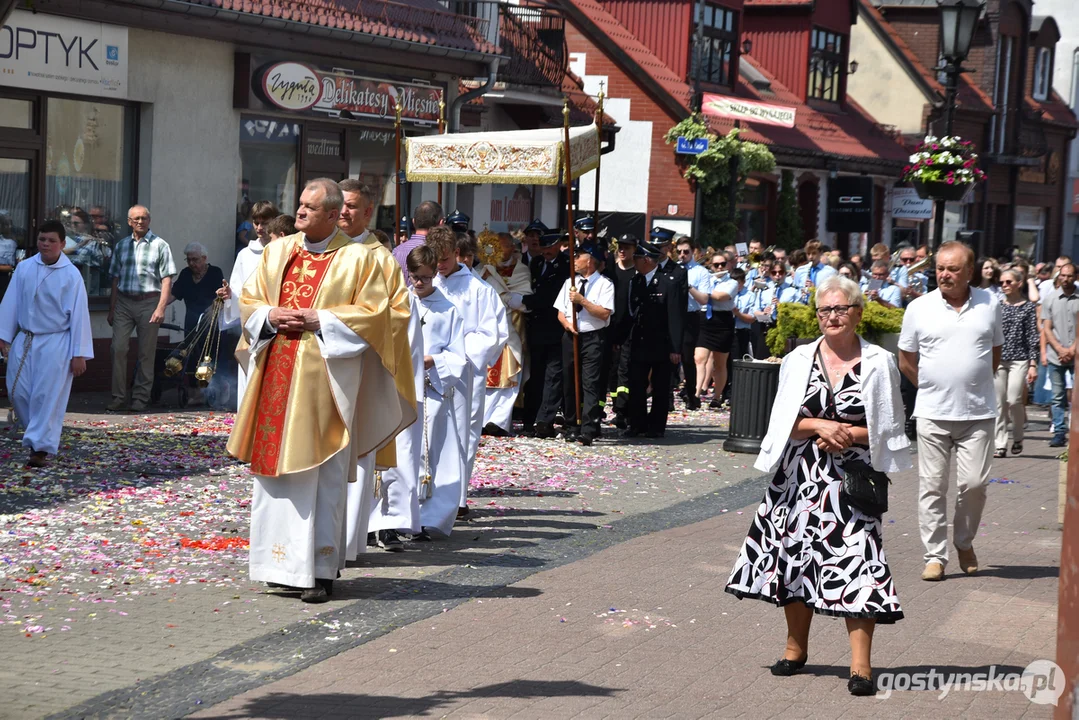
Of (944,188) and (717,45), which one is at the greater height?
(717,45)

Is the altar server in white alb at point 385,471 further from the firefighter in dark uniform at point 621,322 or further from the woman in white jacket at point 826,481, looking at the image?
the firefighter in dark uniform at point 621,322

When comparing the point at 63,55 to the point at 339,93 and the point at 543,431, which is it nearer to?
the point at 339,93

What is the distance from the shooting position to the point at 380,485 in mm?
8641

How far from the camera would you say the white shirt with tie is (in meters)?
14.2

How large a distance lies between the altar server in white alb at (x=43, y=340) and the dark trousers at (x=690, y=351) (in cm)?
846

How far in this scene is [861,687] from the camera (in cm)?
615

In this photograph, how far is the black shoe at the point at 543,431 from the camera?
14.6 meters

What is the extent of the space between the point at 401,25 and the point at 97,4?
17.1ft

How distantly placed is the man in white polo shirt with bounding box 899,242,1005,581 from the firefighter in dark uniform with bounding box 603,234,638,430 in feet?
19.1

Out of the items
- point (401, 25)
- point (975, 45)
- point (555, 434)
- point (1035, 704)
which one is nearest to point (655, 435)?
point (555, 434)

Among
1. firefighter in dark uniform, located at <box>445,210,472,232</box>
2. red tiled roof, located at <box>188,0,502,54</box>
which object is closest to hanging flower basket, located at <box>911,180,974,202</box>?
firefighter in dark uniform, located at <box>445,210,472,232</box>

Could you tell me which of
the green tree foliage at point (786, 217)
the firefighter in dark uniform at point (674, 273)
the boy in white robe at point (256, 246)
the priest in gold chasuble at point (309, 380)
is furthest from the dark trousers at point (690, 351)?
the green tree foliage at point (786, 217)

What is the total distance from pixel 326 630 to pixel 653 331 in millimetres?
8226

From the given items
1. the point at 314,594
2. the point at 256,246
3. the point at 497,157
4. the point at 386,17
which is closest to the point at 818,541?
the point at 314,594
